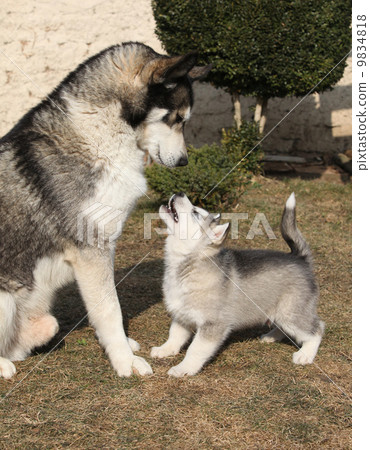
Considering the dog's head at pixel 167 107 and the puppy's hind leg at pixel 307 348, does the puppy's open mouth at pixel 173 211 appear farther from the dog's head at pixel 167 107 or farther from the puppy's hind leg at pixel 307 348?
the puppy's hind leg at pixel 307 348

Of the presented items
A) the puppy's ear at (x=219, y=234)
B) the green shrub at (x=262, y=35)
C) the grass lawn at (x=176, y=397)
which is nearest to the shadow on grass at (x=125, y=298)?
the grass lawn at (x=176, y=397)

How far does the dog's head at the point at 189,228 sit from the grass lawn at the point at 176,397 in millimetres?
834

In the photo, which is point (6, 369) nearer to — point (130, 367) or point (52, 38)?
point (130, 367)

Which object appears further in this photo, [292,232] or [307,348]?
[292,232]

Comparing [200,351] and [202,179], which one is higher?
[200,351]

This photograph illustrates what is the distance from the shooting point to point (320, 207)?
26.6 feet

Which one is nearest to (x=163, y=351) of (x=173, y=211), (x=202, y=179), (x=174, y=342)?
(x=174, y=342)

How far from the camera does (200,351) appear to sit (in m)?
3.61

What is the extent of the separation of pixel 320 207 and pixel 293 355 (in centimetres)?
456

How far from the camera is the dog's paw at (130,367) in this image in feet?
11.8

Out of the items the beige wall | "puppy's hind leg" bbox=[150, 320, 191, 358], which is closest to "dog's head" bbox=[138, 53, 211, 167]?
"puppy's hind leg" bbox=[150, 320, 191, 358]

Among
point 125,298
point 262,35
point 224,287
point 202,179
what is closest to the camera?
point 224,287

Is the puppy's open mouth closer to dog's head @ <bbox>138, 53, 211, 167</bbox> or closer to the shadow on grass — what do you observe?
dog's head @ <bbox>138, 53, 211, 167</bbox>

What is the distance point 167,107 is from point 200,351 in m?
1.65
